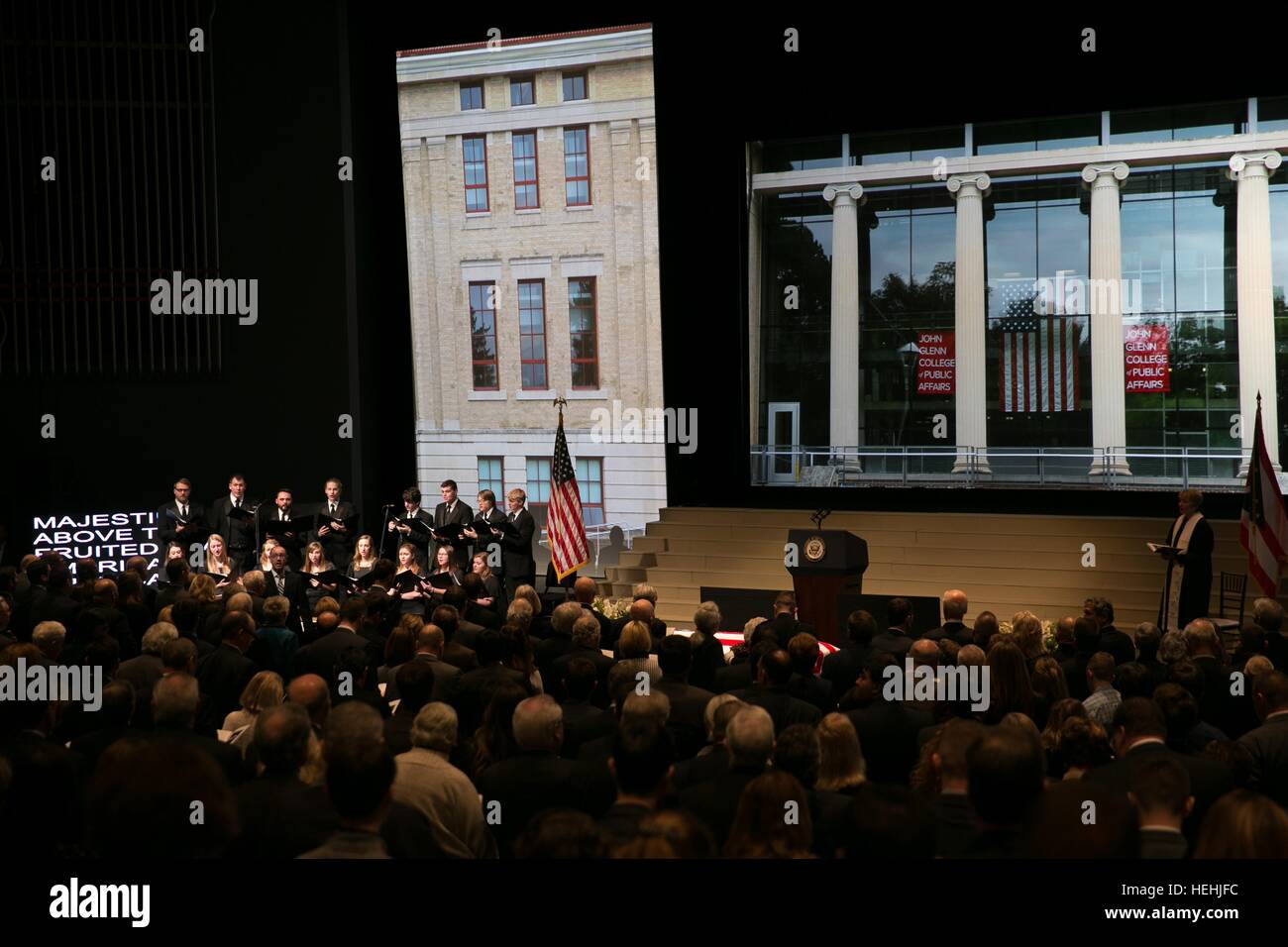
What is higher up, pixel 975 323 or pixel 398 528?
pixel 975 323

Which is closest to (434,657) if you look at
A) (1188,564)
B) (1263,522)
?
(1188,564)

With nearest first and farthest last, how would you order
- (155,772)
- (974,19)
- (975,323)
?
(155,772), (974,19), (975,323)

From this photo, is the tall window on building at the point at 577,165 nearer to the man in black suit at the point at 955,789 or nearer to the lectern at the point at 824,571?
the lectern at the point at 824,571

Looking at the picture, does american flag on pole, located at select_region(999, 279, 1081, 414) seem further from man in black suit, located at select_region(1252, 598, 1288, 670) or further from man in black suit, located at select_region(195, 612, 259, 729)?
man in black suit, located at select_region(195, 612, 259, 729)

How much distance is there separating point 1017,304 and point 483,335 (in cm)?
849

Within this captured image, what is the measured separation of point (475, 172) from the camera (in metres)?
15.1

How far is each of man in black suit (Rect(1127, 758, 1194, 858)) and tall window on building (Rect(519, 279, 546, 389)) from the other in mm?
12046

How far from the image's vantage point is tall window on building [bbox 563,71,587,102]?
14367 millimetres

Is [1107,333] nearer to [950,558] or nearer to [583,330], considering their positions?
[950,558]

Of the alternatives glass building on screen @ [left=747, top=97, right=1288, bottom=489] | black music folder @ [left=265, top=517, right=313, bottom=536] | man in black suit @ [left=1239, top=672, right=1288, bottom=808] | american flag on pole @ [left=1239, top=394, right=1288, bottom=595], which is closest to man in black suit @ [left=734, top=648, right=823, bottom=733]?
man in black suit @ [left=1239, top=672, right=1288, bottom=808]

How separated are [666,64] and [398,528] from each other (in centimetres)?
620
